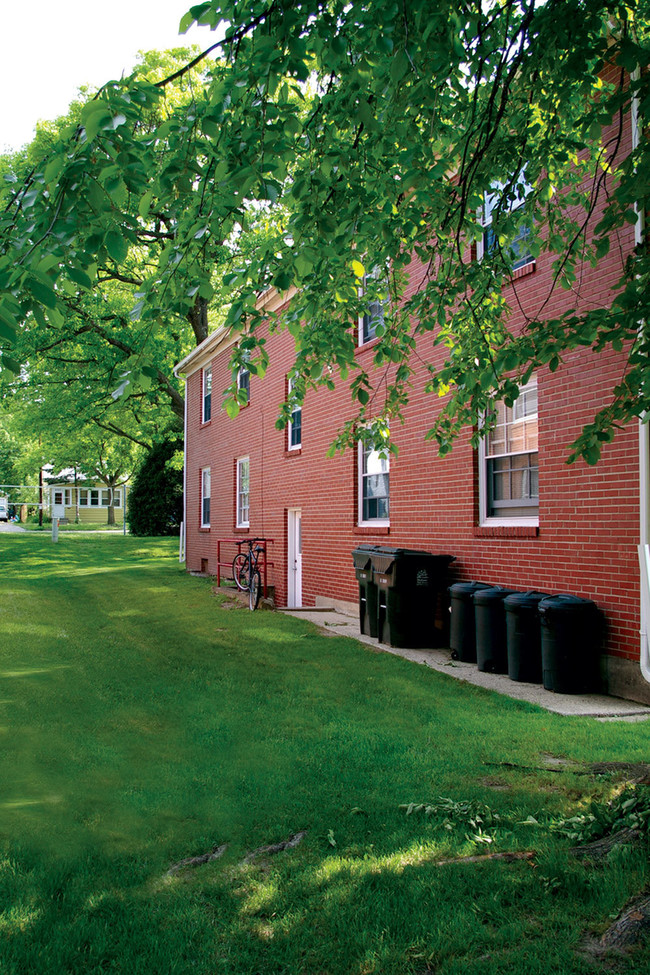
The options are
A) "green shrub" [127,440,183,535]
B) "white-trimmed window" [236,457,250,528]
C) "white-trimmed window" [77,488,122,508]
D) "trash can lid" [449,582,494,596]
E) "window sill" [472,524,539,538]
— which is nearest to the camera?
"window sill" [472,524,539,538]

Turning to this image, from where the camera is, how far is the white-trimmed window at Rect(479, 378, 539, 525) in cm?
912

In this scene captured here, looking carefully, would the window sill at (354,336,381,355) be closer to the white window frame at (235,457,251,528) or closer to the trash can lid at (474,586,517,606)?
the trash can lid at (474,586,517,606)

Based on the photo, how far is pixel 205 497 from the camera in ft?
76.9

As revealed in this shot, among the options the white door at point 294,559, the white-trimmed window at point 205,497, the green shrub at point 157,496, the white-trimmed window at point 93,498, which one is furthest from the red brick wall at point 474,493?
the white-trimmed window at point 93,498

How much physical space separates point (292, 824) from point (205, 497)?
1965 centimetres

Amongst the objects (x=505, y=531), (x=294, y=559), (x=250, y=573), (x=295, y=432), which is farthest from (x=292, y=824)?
(x=295, y=432)

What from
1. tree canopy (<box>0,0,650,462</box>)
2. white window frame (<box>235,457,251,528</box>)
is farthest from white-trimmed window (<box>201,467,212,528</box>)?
tree canopy (<box>0,0,650,462</box>)

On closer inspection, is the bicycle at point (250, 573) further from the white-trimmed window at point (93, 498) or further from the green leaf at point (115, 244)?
the white-trimmed window at point (93, 498)

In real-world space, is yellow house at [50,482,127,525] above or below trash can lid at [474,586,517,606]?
above

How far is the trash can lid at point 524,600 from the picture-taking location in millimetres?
8109

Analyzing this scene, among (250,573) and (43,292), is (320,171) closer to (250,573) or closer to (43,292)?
(43,292)

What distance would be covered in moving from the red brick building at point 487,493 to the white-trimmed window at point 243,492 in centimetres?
48

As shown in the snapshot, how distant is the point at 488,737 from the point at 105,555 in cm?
2534

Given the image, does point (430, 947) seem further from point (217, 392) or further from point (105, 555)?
point (105, 555)
